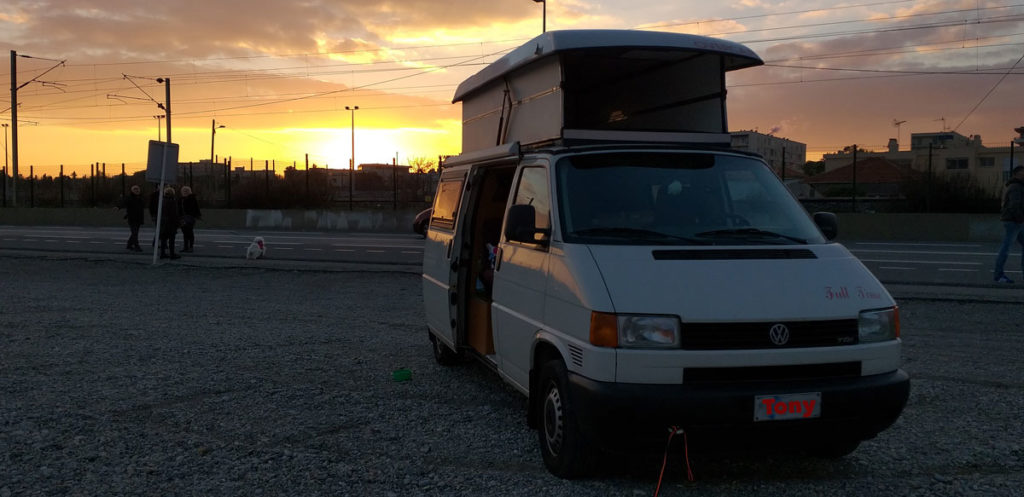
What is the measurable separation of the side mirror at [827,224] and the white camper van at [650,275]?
13 mm

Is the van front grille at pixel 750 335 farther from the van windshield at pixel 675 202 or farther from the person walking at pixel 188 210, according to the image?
the person walking at pixel 188 210

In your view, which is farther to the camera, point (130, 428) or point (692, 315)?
point (130, 428)

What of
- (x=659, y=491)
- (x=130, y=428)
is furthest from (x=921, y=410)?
(x=130, y=428)

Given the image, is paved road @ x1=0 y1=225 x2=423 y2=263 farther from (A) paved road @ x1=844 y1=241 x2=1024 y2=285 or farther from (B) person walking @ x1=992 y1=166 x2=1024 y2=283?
(B) person walking @ x1=992 y1=166 x2=1024 y2=283

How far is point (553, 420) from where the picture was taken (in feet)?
16.0

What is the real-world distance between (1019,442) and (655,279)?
2.87m

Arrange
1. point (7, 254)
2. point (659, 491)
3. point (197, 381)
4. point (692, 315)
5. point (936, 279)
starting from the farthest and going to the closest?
point (7, 254) → point (936, 279) → point (197, 381) → point (659, 491) → point (692, 315)

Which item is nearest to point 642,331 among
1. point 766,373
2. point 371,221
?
point 766,373

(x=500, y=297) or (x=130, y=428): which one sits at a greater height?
(x=500, y=297)

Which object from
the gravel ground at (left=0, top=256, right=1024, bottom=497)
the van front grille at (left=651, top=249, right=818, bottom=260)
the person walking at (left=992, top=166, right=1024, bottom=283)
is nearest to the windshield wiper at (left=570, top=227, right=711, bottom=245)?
the van front grille at (left=651, top=249, right=818, bottom=260)

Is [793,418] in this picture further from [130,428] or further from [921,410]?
[130,428]

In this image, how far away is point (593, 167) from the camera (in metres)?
5.37

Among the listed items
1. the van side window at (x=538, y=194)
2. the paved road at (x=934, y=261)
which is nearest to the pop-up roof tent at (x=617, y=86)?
the van side window at (x=538, y=194)

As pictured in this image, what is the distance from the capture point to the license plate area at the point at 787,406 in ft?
13.9
